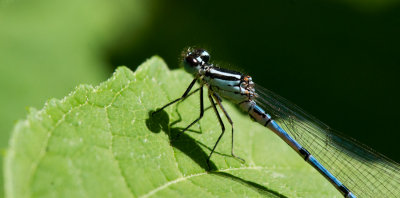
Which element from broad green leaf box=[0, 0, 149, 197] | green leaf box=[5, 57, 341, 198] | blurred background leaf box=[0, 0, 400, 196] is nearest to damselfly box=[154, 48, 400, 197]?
green leaf box=[5, 57, 341, 198]

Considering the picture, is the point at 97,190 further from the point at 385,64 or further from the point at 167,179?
the point at 385,64

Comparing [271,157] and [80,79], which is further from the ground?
[80,79]

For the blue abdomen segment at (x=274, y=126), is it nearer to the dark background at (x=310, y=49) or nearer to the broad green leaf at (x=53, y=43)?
the dark background at (x=310, y=49)

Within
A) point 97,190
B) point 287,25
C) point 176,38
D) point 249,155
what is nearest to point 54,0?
point 176,38

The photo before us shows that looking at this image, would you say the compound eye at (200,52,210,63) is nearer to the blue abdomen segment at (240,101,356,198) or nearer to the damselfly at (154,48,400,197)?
the damselfly at (154,48,400,197)

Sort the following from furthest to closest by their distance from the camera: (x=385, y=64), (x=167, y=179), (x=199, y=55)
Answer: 1. (x=385, y=64)
2. (x=199, y=55)
3. (x=167, y=179)

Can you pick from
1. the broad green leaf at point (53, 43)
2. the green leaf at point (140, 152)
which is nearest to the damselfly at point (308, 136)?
the green leaf at point (140, 152)
